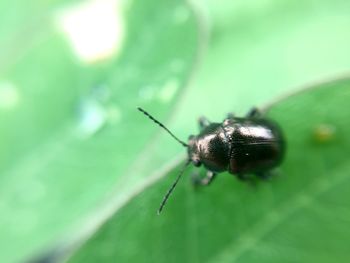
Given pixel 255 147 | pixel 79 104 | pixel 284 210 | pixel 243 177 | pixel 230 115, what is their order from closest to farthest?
pixel 284 210, pixel 243 177, pixel 79 104, pixel 255 147, pixel 230 115

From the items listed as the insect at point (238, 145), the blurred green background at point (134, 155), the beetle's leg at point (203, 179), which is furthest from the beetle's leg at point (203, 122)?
the beetle's leg at point (203, 179)

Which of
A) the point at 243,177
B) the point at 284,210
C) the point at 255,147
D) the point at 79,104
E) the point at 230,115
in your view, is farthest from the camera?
the point at 230,115

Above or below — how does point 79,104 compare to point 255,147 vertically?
above

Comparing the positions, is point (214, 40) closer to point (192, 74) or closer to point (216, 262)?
point (192, 74)

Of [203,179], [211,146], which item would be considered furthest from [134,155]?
[211,146]

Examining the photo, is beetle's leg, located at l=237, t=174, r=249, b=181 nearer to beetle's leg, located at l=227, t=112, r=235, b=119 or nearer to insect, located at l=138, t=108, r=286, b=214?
insect, located at l=138, t=108, r=286, b=214

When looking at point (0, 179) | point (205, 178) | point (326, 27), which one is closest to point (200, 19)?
point (205, 178)

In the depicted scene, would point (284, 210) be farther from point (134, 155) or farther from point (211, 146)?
point (211, 146)
